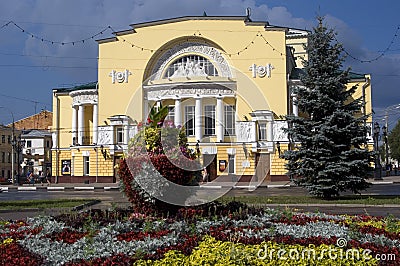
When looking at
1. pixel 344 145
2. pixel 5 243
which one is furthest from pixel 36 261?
pixel 344 145

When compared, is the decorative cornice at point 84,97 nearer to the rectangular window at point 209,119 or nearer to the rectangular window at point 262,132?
the rectangular window at point 209,119

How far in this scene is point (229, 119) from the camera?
45.8 metres

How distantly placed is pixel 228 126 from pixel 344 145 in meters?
24.8

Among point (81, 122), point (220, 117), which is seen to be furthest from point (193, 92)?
point (81, 122)

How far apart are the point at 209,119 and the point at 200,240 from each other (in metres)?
39.2

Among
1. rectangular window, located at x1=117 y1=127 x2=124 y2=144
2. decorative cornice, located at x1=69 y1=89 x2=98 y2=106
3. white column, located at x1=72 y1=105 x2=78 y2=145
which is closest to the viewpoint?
rectangular window, located at x1=117 y1=127 x2=124 y2=144

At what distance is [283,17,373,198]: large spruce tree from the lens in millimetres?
21031

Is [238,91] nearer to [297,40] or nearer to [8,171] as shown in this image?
[297,40]

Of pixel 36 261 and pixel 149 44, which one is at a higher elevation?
pixel 149 44

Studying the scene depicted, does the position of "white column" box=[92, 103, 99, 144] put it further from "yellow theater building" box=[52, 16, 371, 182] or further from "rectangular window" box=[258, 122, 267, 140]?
"rectangular window" box=[258, 122, 267, 140]

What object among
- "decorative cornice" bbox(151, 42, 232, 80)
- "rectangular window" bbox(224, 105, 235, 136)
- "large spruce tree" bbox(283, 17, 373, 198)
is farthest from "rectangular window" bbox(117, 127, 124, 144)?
"large spruce tree" bbox(283, 17, 373, 198)

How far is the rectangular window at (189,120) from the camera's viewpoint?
4558 centimetres

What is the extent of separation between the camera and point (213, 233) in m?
7.87

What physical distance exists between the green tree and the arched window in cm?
4432
